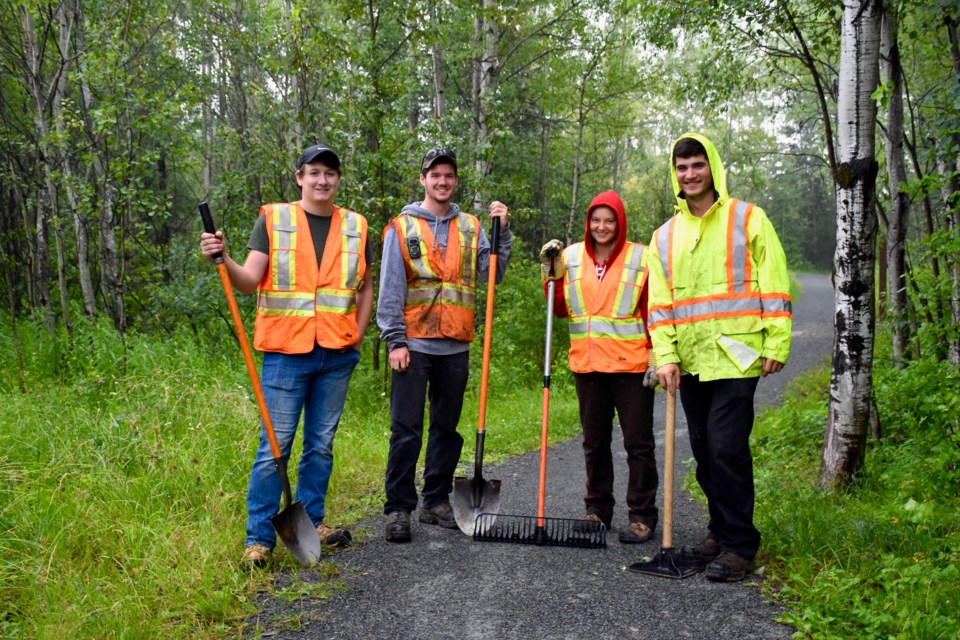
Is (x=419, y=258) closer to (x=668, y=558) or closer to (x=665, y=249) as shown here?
(x=665, y=249)

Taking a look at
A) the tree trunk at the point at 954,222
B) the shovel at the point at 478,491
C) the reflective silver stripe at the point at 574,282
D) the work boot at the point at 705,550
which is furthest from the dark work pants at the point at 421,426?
the tree trunk at the point at 954,222

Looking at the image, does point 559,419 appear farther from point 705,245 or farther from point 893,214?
point 705,245

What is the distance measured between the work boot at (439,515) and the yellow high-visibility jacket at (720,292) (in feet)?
5.68

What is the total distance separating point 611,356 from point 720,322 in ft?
2.66

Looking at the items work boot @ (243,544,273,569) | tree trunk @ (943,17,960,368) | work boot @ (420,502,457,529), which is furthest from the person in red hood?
tree trunk @ (943,17,960,368)

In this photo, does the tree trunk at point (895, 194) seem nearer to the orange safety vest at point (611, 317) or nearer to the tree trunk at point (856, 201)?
the tree trunk at point (856, 201)

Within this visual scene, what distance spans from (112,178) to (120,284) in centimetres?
160

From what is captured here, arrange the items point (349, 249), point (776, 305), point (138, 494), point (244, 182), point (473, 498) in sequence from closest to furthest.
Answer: point (776, 305), point (349, 249), point (138, 494), point (473, 498), point (244, 182)

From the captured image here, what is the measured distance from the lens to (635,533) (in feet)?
14.0

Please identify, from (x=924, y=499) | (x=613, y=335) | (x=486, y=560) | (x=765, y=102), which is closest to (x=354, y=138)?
(x=613, y=335)

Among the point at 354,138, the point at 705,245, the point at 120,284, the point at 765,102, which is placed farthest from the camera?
the point at 765,102

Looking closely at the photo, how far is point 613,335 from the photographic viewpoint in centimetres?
428

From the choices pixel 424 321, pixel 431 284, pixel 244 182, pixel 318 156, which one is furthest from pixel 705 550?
pixel 244 182

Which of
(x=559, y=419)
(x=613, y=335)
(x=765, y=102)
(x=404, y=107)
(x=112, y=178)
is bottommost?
(x=559, y=419)
